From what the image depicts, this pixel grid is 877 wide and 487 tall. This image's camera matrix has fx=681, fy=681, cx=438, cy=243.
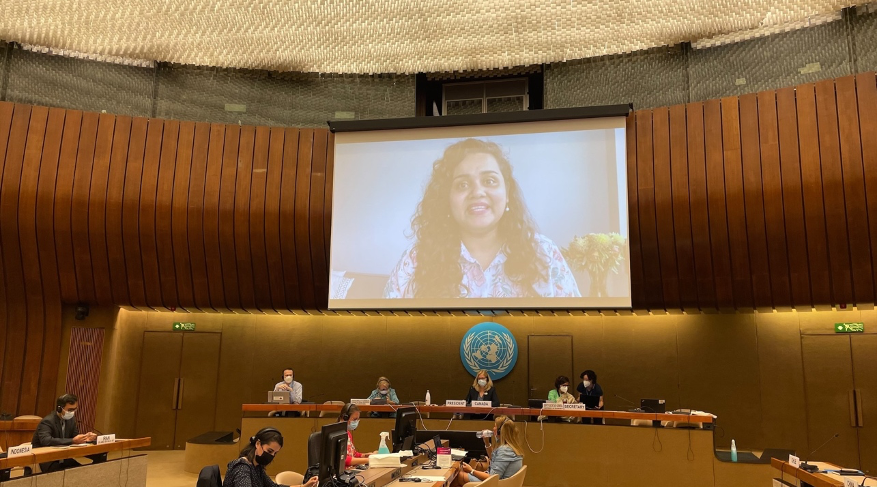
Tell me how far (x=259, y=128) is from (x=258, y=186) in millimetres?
868

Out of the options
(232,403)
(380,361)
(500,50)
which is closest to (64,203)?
(232,403)

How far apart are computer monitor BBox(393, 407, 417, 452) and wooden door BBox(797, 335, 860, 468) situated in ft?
20.3

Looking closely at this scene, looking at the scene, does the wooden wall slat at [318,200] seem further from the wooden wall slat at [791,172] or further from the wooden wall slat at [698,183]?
the wooden wall slat at [791,172]

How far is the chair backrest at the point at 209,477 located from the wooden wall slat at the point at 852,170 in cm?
769

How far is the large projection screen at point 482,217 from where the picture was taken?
8.95 meters

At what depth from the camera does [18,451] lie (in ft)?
17.0

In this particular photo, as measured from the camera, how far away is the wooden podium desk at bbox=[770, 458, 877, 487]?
4.57 meters

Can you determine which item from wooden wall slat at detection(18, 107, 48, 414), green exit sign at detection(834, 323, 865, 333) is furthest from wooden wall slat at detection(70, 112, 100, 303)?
green exit sign at detection(834, 323, 865, 333)

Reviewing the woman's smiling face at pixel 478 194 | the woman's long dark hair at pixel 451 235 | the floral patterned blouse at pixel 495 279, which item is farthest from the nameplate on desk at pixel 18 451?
the woman's smiling face at pixel 478 194

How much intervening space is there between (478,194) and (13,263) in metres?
6.83

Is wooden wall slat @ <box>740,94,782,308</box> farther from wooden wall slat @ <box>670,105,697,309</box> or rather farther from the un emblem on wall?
the un emblem on wall

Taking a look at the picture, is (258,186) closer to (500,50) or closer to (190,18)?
(190,18)

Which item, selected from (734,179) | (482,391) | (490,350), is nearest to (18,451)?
(482,391)

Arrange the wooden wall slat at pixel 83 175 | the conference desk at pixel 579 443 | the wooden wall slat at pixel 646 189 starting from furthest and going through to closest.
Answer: the wooden wall slat at pixel 83 175, the wooden wall slat at pixel 646 189, the conference desk at pixel 579 443
